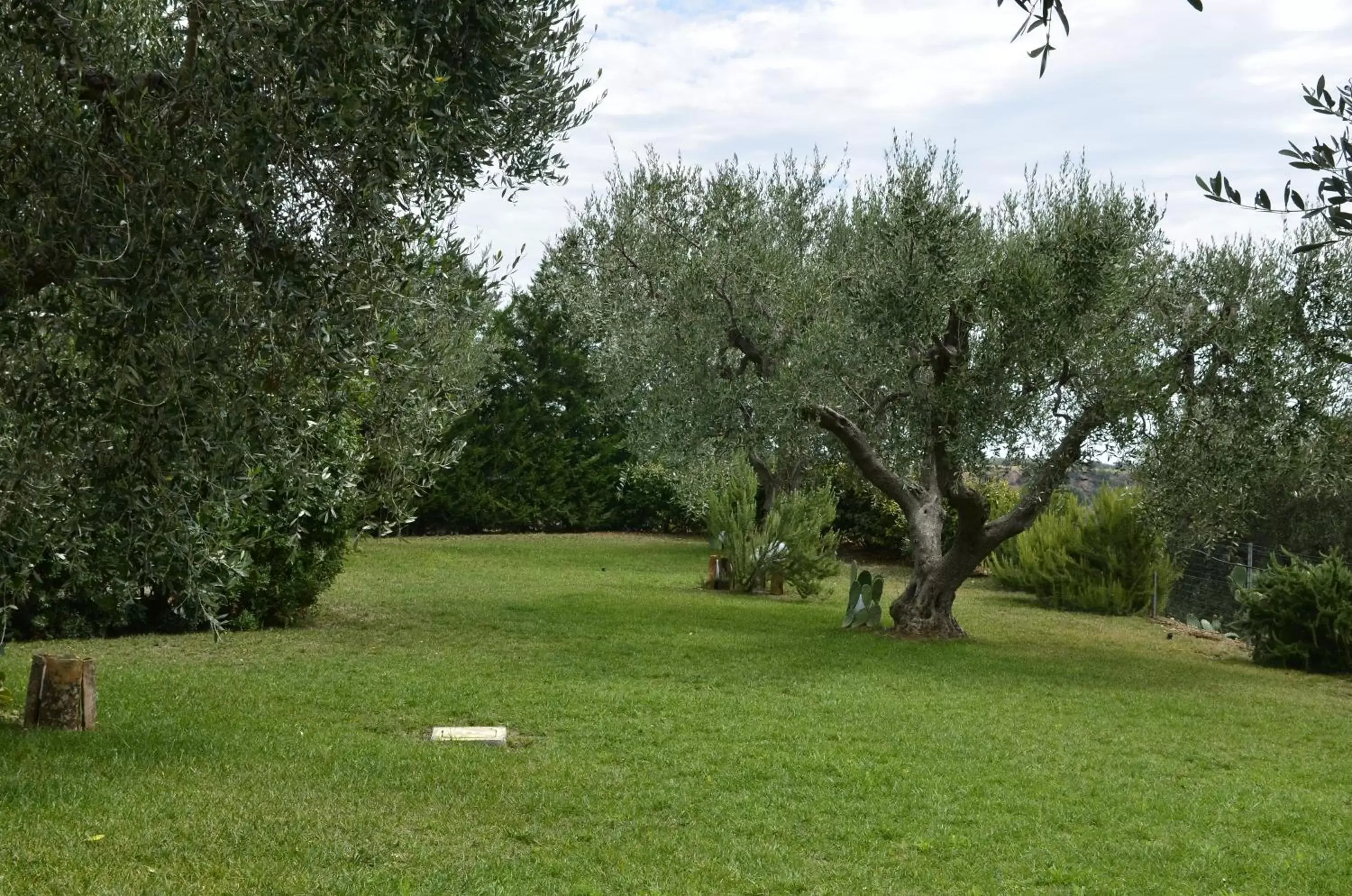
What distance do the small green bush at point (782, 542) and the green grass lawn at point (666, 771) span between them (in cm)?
583

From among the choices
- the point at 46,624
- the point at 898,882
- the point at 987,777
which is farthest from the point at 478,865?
the point at 46,624

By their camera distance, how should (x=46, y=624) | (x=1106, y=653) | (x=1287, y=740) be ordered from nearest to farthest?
(x=1287, y=740) → (x=46, y=624) → (x=1106, y=653)

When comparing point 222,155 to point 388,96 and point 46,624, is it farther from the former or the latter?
point 46,624

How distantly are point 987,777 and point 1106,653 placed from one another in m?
8.53

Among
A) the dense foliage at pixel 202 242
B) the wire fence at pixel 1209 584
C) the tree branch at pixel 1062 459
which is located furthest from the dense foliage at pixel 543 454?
the dense foliage at pixel 202 242

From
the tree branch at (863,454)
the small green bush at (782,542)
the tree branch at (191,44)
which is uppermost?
the tree branch at (191,44)

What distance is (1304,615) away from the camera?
16.0 m

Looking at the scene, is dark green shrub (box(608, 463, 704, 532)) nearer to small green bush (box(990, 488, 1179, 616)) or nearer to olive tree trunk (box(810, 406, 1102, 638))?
small green bush (box(990, 488, 1179, 616))

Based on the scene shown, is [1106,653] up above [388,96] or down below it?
below

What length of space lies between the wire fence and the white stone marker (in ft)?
50.6

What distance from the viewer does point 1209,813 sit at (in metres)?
7.98

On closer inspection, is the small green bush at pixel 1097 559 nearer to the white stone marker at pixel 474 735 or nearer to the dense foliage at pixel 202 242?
the white stone marker at pixel 474 735

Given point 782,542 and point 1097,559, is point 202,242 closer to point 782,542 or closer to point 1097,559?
point 782,542

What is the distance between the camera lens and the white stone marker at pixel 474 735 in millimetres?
9102
